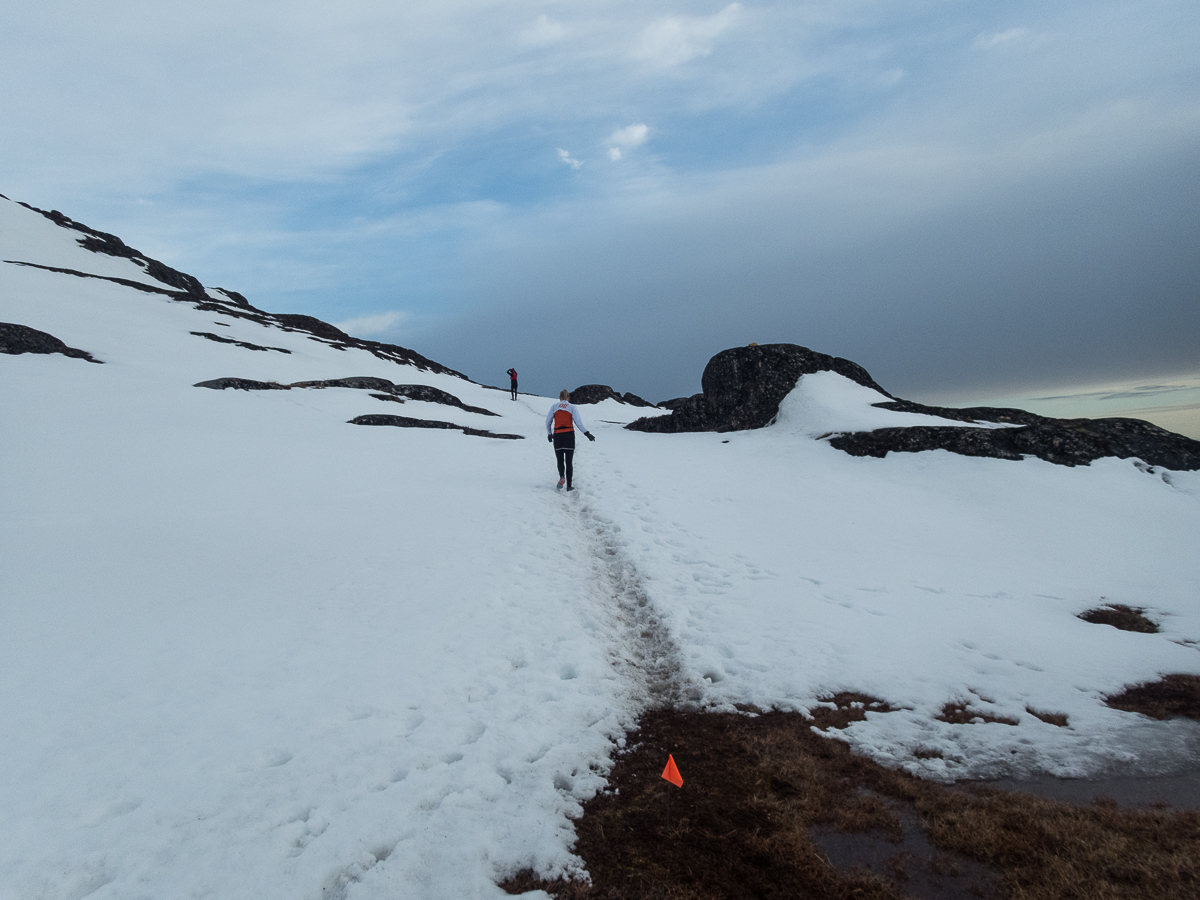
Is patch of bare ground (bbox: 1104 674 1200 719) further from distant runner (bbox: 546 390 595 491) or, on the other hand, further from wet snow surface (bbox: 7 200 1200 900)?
distant runner (bbox: 546 390 595 491)

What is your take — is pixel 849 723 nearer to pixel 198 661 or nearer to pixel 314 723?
pixel 314 723

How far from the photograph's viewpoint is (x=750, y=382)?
80.7 feet

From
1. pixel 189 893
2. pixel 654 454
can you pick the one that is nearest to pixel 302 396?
pixel 654 454

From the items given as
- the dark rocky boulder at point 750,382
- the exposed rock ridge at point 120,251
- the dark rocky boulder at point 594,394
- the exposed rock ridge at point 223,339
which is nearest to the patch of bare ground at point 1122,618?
the dark rocky boulder at point 750,382

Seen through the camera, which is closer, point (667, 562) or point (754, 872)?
point (754, 872)

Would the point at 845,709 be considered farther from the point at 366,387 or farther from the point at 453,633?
the point at 366,387

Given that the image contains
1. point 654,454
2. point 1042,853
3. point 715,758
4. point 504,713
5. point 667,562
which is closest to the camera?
point 1042,853

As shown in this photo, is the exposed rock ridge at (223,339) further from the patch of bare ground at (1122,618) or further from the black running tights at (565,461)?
the patch of bare ground at (1122,618)

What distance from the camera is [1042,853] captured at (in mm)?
3701

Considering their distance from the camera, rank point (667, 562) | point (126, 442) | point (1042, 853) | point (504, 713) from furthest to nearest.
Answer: point (126, 442), point (667, 562), point (504, 713), point (1042, 853)

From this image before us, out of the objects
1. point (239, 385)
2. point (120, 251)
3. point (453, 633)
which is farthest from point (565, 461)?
point (120, 251)

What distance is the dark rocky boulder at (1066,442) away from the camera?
586 inches

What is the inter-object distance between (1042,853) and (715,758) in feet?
8.08

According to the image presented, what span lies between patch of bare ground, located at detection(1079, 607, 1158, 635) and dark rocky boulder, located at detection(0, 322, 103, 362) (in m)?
33.1
